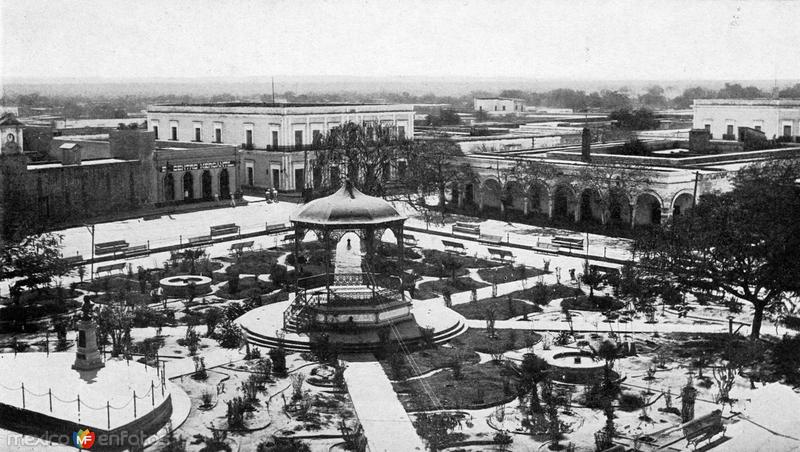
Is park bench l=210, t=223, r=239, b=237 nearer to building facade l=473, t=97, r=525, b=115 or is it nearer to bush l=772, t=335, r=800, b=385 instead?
bush l=772, t=335, r=800, b=385

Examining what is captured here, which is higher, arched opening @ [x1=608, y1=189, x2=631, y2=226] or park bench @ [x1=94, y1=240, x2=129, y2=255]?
arched opening @ [x1=608, y1=189, x2=631, y2=226]

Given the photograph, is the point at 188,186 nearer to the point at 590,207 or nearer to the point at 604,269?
the point at 590,207

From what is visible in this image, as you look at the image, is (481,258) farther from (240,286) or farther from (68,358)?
(68,358)

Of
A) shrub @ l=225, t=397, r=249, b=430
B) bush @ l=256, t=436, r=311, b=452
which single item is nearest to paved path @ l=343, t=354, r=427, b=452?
bush @ l=256, t=436, r=311, b=452

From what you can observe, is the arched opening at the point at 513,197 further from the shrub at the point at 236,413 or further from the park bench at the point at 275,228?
the shrub at the point at 236,413

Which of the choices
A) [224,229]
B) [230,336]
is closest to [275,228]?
[224,229]
